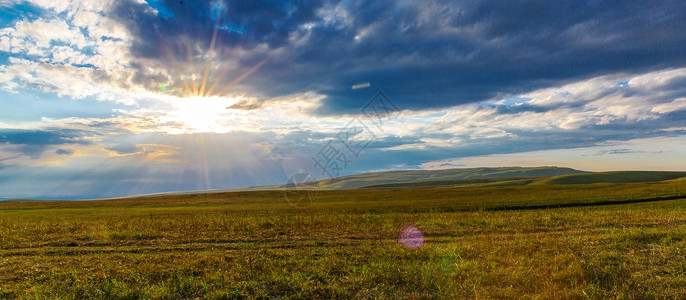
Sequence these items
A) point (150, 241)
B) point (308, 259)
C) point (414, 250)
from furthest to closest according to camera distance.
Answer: point (150, 241) → point (414, 250) → point (308, 259)

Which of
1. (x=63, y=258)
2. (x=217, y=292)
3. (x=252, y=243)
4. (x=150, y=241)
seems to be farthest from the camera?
(x=150, y=241)

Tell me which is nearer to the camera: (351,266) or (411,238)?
(351,266)

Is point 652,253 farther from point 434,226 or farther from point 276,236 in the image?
point 276,236

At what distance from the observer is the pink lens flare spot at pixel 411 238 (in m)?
13.6

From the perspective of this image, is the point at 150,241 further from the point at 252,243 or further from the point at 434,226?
the point at 434,226

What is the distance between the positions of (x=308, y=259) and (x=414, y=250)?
4.02m

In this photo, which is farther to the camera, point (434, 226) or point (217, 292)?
point (434, 226)

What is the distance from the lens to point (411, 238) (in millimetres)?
15562

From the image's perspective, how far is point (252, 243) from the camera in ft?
49.8

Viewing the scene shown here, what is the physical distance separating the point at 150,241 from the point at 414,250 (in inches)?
529

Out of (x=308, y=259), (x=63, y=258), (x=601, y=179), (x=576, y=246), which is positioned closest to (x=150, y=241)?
(x=63, y=258)

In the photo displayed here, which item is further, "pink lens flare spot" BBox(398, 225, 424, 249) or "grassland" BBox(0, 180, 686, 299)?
"pink lens flare spot" BBox(398, 225, 424, 249)

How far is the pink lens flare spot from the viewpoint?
13633 millimetres

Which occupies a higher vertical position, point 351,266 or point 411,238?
point 351,266
